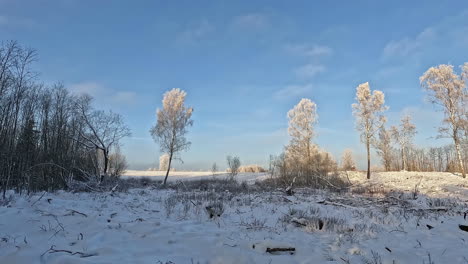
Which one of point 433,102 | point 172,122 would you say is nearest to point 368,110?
point 433,102

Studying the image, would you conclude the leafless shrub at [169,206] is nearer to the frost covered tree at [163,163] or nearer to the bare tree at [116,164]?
the bare tree at [116,164]

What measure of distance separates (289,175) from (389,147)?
2721cm

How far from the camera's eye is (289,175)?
21.2 meters

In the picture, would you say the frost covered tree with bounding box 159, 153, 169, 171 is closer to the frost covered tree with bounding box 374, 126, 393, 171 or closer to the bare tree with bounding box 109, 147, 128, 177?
the bare tree with bounding box 109, 147, 128, 177

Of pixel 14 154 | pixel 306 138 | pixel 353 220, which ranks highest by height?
pixel 306 138

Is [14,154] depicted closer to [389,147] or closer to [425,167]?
[389,147]

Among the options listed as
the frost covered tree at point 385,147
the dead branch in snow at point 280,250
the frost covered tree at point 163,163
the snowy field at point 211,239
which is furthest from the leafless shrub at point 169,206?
the frost covered tree at point 163,163

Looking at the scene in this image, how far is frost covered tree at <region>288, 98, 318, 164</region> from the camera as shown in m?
33.5

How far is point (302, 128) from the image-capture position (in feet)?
111

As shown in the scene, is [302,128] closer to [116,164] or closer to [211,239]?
[116,164]

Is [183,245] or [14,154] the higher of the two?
[14,154]

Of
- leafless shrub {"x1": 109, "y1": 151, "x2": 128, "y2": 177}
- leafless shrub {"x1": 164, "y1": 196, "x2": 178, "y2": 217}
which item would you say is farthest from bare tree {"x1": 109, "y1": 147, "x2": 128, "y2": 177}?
leafless shrub {"x1": 164, "y1": 196, "x2": 178, "y2": 217}

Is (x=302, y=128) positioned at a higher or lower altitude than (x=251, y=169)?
higher

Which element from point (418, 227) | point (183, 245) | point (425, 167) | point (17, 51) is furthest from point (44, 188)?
point (425, 167)
